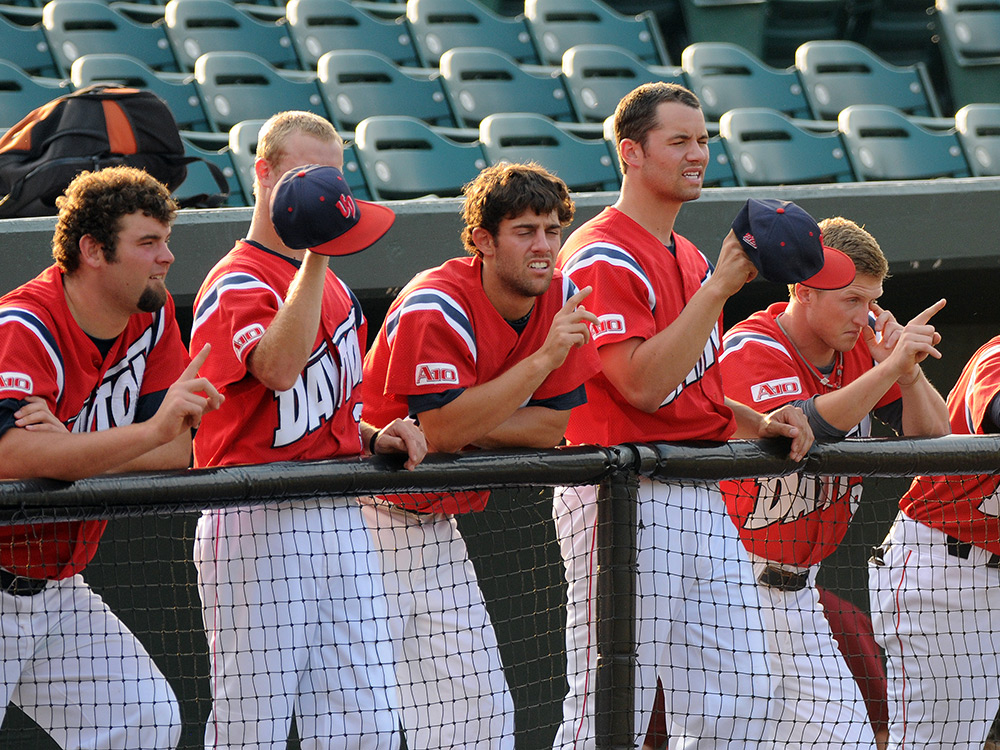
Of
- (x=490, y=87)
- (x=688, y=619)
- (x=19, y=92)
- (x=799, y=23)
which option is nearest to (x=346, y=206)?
(x=688, y=619)

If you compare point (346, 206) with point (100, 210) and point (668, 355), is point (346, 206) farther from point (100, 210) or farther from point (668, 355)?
point (668, 355)

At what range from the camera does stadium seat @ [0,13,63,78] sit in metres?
5.88

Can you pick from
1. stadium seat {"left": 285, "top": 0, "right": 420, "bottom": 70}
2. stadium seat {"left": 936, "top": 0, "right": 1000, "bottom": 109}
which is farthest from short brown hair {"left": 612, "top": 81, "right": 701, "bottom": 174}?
stadium seat {"left": 936, "top": 0, "right": 1000, "bottom": 109}

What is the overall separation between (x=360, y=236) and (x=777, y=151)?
3.57 metres

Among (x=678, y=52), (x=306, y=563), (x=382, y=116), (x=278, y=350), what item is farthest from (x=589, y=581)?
(x=678, y=52)

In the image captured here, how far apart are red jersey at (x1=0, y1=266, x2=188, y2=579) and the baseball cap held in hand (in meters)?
1.19

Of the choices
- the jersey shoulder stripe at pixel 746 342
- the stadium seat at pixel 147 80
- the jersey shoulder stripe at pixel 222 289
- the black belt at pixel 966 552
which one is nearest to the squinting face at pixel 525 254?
the jersey shoulder stripe at pixel 222 289

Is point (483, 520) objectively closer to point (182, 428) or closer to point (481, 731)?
point (481, 731)

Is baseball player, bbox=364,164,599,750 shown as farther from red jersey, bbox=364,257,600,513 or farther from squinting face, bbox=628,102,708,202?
squinting face, bbox=628,102,708,202

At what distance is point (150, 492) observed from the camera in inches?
86.7

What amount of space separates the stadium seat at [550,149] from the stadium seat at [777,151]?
0.53 m

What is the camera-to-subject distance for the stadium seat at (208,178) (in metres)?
5.00

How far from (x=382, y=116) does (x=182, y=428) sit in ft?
11.3

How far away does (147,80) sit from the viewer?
5.55 meters
